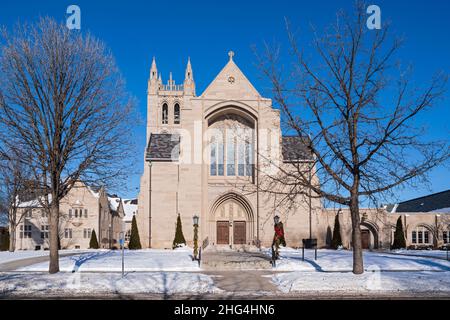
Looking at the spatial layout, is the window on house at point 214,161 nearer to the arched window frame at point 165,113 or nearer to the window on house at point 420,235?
the window on house at point 420,235

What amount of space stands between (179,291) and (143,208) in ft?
76.6

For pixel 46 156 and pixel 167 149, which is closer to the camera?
pixel 46 156

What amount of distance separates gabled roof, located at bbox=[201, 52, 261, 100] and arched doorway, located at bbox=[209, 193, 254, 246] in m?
8.26

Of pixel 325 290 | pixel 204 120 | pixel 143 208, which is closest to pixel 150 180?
pixel 143 208

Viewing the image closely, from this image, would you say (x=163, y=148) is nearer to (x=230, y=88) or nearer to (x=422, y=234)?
(x=230, y=88)

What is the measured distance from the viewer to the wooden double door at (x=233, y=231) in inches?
1527

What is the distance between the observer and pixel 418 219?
4503 centimetres

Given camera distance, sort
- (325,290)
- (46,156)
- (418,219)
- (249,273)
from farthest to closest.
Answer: (418,219) → (249,273) → (46,156) → (325,290)

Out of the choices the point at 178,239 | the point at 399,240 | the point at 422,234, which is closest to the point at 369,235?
the point at 422,234

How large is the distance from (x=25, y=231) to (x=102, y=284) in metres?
41.7

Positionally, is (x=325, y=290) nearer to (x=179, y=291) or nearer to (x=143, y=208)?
(x=179, y=291)

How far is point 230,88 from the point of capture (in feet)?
125

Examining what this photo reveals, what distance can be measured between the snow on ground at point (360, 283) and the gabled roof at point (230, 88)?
22578mm

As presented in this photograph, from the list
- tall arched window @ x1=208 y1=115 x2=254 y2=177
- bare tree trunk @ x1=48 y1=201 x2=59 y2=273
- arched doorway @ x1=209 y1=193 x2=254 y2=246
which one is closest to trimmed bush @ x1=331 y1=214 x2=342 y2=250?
arched doorway @ x1=209 y1=193 x2=254 y2=246
